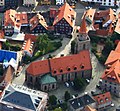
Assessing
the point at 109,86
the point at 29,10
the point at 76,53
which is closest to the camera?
the point at 109,86

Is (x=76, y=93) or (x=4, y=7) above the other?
(x=4, y=7)

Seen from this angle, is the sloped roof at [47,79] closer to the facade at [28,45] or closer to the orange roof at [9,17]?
the facade at [28,45]

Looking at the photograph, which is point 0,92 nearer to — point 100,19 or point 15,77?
point 15,77

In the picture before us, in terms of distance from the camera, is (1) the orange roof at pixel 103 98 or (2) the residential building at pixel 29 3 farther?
(2) the residential building at pixel 29 3

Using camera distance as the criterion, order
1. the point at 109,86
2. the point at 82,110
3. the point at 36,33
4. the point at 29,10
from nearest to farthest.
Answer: the point at 82,110 → the point at 109,86 → the point at 36,33 → the point at 29,10

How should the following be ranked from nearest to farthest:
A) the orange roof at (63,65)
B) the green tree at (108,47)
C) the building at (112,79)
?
the building at (112,79) → the orange roof at (63,65) → the green tree at (108,47)

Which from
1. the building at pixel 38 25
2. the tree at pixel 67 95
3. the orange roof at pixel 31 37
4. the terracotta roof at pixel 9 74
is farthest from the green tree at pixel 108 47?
the terracotta roof at pixel 9 74

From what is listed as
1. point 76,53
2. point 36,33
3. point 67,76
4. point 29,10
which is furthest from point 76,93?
point 29,10

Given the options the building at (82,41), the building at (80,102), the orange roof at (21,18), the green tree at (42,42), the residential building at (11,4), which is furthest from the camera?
the residential building at (11,4)
